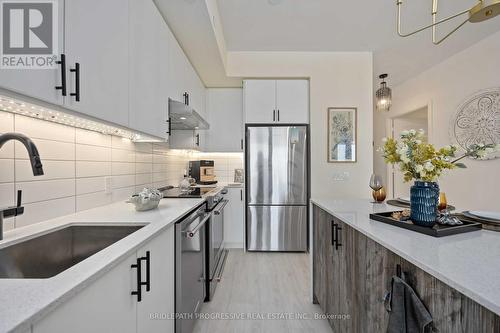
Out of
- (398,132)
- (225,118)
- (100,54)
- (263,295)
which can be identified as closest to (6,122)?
(100,54)

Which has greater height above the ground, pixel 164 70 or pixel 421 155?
pixel 164 70

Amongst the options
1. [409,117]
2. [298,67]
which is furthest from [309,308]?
[409,117]

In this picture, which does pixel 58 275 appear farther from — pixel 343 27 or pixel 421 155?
pixel 343 27

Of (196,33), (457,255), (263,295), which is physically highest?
(196,33)

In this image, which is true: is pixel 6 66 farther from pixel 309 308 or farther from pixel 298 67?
pixel 298 67

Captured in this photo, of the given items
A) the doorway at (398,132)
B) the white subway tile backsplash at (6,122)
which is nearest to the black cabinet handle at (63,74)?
the white subway tile backsplash at (6,122)

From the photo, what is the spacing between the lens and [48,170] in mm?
1207

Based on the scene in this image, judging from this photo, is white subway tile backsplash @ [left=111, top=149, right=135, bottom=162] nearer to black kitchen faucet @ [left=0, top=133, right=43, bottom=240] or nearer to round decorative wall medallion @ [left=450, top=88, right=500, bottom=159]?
black kitchen faucet @ [left=0, top=133, right=43, bottom=240]

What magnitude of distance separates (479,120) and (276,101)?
251 centimetres

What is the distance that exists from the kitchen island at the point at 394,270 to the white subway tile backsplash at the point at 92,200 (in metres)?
1.55

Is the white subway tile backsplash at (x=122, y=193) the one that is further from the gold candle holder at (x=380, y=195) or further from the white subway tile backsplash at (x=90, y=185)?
the gold candle holder at (x=380, y=195)

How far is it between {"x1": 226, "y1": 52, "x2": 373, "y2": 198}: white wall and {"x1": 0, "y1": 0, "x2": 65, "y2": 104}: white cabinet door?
242 cm

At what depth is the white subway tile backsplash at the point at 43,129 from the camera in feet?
3.54

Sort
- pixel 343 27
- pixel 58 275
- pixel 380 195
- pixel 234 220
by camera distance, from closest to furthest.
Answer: pixel 58 275, pixel 380 195, pixel 343 27, pixel 234 220
